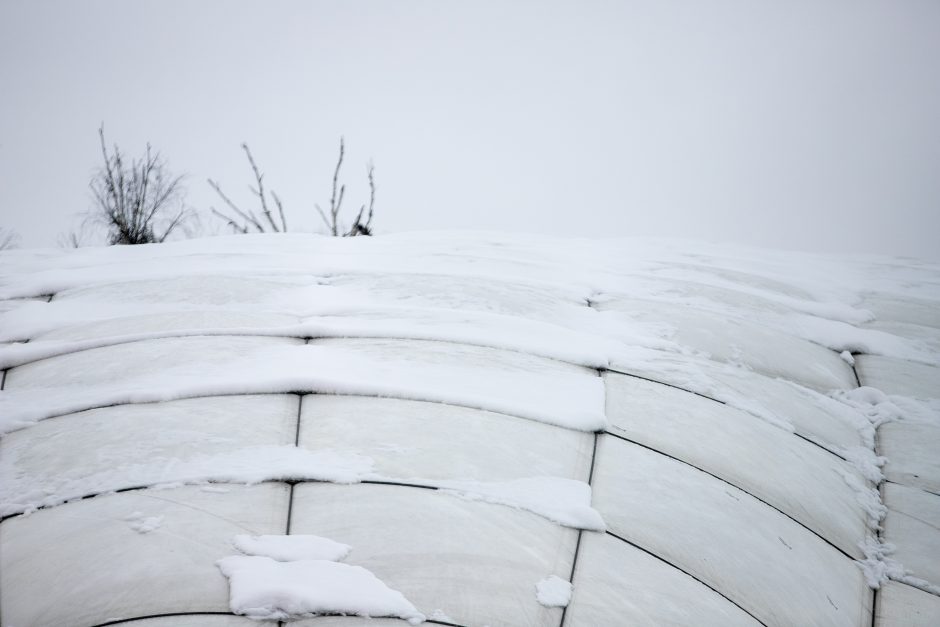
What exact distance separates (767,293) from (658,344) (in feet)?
3.10

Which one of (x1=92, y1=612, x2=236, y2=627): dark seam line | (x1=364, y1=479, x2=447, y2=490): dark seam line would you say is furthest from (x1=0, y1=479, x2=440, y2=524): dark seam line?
(x1=92, y1=612, x2=236, y2=627): dark seam line

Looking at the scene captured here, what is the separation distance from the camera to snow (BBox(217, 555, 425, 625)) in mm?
647

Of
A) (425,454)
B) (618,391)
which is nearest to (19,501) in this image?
(425,454)

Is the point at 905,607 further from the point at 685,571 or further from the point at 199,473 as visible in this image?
the point at 199,473

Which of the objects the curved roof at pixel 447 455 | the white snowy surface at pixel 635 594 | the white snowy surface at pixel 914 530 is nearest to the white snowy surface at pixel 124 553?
the curved roof at pixel 447 455

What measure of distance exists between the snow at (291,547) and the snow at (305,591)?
0.01m

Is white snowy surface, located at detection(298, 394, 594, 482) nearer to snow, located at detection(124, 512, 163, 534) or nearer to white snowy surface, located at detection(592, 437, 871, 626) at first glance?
white snowy surface, located at detection(592, 437, 871, 626)

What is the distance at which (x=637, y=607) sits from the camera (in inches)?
29.3

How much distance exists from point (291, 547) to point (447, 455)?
0.32m

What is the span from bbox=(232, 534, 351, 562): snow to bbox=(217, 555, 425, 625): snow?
1 cm

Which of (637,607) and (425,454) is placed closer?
(637,607)

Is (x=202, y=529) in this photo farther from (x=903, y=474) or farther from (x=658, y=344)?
(x=903, y=474)

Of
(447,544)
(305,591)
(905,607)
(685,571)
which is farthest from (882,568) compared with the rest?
(305,591)

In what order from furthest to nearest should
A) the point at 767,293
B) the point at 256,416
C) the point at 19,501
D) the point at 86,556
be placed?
1. the point at 767,293
2. the point at 256,416
3. the point at 19,501
4. the point at 86,556
